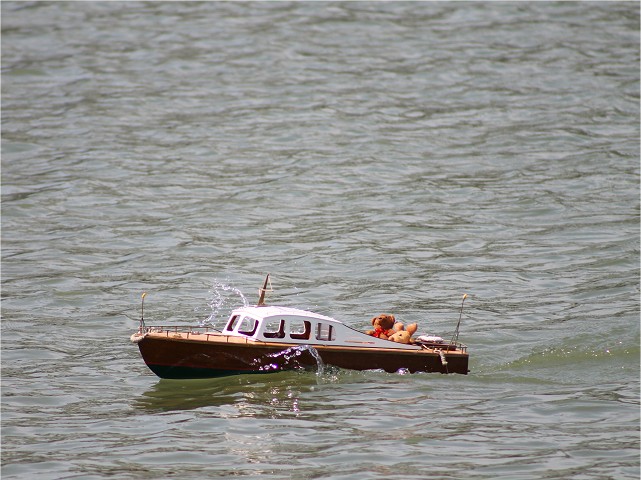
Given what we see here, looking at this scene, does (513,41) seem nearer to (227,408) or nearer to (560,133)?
(560,133)

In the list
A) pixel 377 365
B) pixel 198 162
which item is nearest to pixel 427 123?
Answer: pixel 198 162

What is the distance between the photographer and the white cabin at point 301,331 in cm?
2441

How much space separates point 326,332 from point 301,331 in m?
0.58

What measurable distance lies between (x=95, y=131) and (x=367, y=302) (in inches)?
762

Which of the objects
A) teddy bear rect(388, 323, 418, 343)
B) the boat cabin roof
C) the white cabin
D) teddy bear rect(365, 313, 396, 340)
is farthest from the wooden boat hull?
teddy bear rect(365, 313, 396, 340)

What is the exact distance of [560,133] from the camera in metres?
44.1

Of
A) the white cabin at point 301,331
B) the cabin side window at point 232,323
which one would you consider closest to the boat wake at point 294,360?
the white cabin at point 301,331

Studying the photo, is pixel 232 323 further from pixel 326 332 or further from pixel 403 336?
pixel 403 336

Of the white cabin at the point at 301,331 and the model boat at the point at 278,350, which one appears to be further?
the white cabin at the point at 301,331

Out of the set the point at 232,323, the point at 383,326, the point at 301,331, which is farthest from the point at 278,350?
the point at 383,326

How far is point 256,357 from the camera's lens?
79.8ft

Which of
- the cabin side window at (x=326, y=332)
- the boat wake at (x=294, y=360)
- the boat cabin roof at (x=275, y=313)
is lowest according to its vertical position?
the boat wake at (x=294, y=360)

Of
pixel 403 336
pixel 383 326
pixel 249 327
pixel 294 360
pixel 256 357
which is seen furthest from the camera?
pixel 249 327

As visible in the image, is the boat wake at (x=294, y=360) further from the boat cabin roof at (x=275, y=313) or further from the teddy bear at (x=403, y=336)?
the teddy bear at (x=403, y=336)
